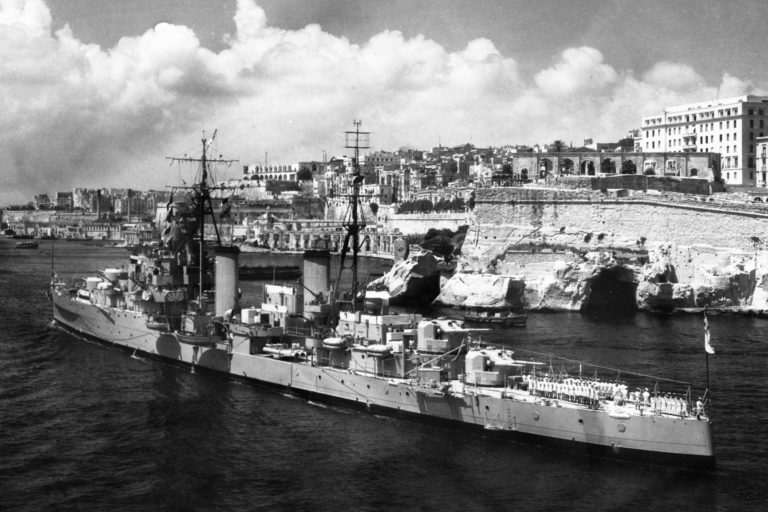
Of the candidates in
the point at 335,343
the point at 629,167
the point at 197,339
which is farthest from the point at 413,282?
the point at 335,343

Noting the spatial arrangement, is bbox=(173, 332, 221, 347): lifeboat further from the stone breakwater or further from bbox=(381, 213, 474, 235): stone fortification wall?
bbox=(381, 213, 474, 235): stone fortification wall

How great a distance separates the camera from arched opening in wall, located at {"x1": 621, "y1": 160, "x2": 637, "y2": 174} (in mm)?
62125

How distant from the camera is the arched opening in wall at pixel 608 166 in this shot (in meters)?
63.0

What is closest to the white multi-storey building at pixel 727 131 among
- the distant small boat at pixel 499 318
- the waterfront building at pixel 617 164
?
the waterfront building at pixel 617 164

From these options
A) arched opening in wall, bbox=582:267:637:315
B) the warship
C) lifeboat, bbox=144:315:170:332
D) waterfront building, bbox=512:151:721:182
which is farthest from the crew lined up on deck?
waterfront building, bbox=512:151:721:182

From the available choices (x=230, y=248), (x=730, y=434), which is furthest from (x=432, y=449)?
(x=230, y=248)

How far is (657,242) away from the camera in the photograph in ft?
154

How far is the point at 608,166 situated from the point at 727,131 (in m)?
9.14

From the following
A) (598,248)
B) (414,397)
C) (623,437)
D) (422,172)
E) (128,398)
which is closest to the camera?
(623,437)

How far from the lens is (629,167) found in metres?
62.2

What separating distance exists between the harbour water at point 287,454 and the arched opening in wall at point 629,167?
3307cm

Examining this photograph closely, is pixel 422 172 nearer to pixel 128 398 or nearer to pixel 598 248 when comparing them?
pixel 598 248

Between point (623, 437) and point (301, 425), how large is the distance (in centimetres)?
837

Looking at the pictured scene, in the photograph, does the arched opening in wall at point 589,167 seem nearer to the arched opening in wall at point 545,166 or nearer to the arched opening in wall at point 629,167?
the arched opening in wall at point 629,167
